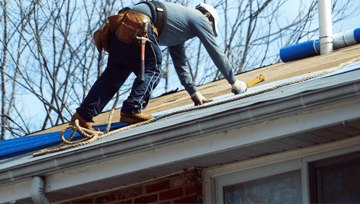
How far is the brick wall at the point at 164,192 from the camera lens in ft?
12.0

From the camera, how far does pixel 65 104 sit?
15.3m

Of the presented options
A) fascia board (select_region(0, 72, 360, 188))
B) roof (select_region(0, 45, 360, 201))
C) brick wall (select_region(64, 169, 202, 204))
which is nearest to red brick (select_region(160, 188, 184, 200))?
brick wall (select_region(64, 169, 202, 204))

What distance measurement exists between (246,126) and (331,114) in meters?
0.51

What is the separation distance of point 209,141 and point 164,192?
85cm

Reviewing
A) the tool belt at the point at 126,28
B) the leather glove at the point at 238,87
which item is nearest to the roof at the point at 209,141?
the tool belt at the point at 126,28

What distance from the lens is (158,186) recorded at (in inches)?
150

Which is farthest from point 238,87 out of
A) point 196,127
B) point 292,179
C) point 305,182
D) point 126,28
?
point 196,127

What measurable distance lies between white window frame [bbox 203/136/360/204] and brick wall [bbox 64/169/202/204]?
0.27 ft

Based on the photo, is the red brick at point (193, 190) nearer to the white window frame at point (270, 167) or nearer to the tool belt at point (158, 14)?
the white window frame at point (270, 167)

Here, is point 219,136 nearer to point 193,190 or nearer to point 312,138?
point 312,138

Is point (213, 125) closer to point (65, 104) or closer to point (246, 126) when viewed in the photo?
point (246, 126)

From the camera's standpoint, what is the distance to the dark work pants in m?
4.54

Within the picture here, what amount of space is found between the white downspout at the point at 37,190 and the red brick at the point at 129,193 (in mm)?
627

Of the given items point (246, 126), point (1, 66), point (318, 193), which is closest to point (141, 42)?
point (246, 126)
